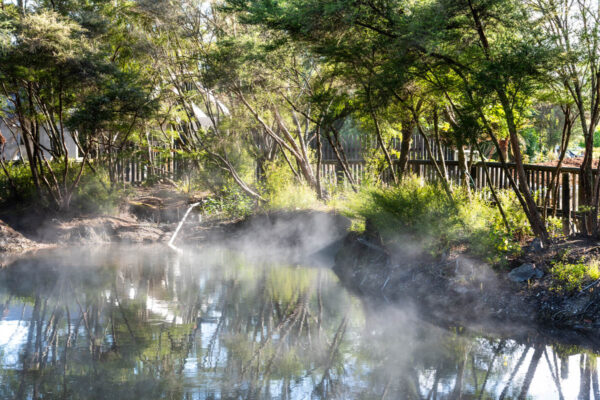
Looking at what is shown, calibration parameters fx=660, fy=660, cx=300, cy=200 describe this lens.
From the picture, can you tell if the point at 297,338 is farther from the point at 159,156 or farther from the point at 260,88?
the point at 159,156

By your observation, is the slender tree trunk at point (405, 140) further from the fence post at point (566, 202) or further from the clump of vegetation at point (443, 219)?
the fence post at point (566, 202)

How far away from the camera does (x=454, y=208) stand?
10.4 meters

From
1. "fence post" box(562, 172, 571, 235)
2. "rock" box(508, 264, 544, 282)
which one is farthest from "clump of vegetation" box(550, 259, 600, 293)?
"fence post" box(562, 172, 571, 235)

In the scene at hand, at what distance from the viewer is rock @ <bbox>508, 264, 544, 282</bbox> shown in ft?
30.0

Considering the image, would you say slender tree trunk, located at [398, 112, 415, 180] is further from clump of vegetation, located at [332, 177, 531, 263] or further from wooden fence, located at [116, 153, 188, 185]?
wooden fence, located at [116, 153, 188, 185]

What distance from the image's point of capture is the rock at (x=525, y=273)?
9.15 metres

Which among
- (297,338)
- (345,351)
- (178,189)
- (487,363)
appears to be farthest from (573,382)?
(178,189)

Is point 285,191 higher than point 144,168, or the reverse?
point 144,168

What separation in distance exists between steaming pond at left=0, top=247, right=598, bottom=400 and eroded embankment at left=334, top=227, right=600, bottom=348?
471 millimetres

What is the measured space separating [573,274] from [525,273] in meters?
0.70

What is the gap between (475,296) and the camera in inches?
372

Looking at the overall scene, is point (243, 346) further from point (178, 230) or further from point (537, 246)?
point (178, 230)

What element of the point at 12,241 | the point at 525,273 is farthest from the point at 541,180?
the point at 12,241

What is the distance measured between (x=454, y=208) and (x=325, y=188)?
24.0 feet
